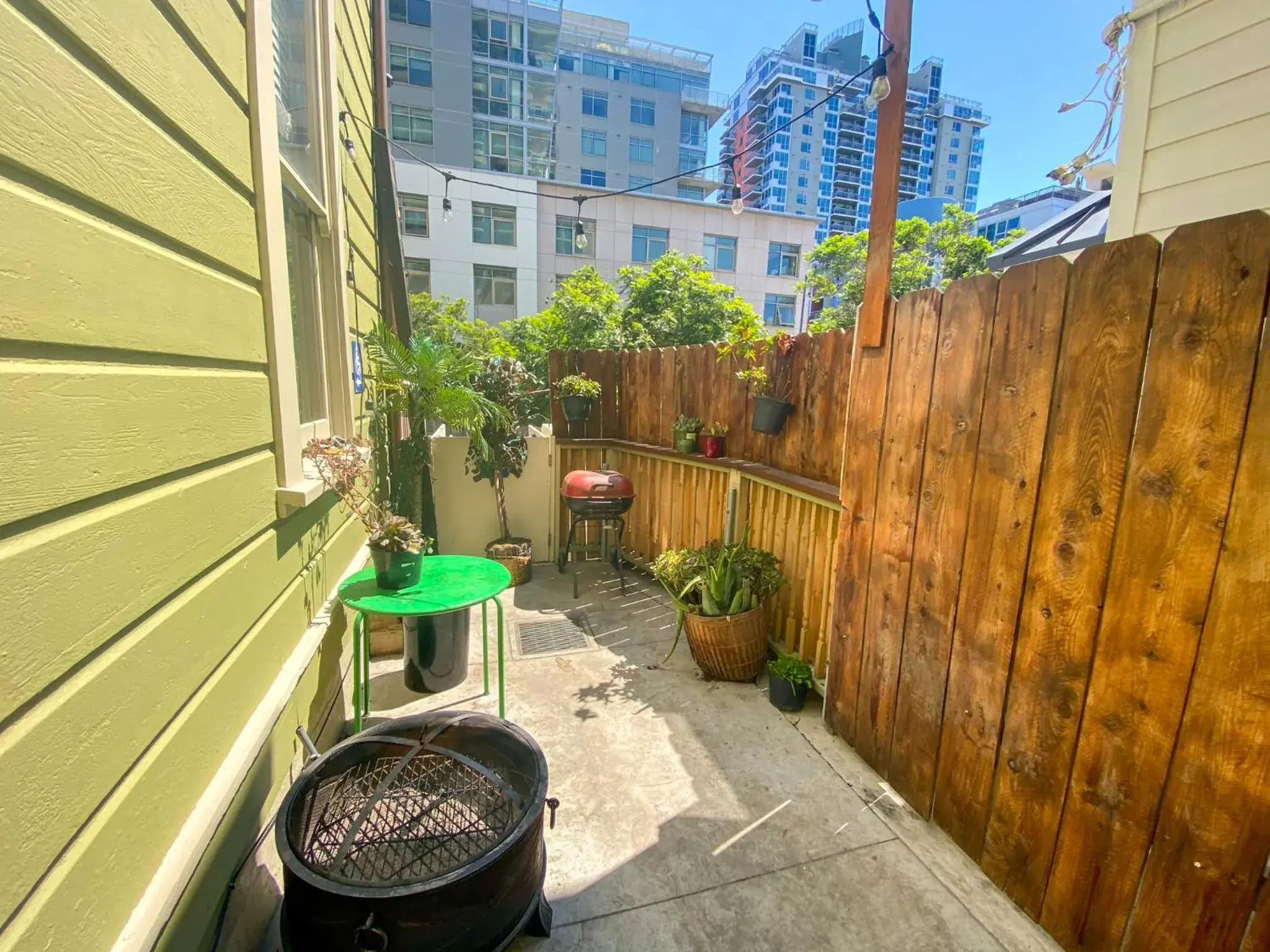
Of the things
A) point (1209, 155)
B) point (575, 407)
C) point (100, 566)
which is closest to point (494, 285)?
point (575, 407)

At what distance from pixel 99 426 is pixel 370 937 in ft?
3.67

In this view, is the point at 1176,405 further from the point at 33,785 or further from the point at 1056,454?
the point at 33,785

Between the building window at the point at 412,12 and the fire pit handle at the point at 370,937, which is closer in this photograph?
the fire pit handle at the point at 370,937

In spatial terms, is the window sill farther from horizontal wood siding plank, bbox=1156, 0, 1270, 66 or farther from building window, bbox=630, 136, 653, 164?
building window, bbox=630, 136, 653, 164

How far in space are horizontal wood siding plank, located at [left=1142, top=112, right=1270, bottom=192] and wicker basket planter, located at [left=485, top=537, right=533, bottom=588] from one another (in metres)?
4.60

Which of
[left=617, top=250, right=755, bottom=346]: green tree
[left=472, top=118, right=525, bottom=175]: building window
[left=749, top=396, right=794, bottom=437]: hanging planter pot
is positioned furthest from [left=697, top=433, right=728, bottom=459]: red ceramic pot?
[left=472, top=118, right=525, bottom=175]: building window

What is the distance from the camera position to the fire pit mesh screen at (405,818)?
1.42 metres

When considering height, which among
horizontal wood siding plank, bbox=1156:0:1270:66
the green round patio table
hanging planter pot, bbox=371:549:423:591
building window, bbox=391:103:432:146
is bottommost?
the green round patio table

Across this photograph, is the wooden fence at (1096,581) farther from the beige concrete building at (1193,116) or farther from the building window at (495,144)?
the building window at (495,144)

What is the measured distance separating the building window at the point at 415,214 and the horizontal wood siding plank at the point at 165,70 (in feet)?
54.8

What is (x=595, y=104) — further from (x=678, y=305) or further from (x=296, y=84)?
(x=296, y=84)

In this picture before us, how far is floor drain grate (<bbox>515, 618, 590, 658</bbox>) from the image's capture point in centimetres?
341

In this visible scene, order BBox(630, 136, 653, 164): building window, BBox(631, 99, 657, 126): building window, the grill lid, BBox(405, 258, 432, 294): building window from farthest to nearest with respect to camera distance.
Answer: BBox(630, 136, 653, 164): building window, BBox(631, 99, 657, 126): building window, BBox(405, 258, 432, 294): building window, the grill lid

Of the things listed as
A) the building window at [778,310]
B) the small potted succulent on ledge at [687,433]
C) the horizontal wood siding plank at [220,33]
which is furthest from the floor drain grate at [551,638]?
the building window at [778,310]
